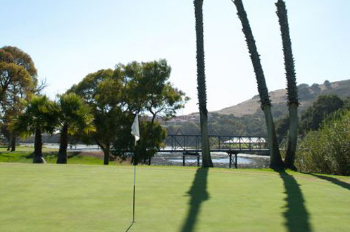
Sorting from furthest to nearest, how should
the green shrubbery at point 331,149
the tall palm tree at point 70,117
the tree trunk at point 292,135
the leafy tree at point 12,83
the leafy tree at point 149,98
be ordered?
1. the leafy tree at point 12,83
2. the leafy tree at point 149,98
3. the tall palm tree at point 70,117
4. the tree trunk at point 292,135
5. the green shrubbery at point 331,149

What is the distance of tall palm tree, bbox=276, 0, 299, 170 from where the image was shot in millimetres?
17531

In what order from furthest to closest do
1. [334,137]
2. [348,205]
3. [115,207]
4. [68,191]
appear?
[334,137]
[68,191]
[348,205]
[115,207]

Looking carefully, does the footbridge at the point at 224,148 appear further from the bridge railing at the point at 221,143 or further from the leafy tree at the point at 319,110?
the leafy tree at the point at 319,110

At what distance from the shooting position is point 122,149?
31797 mm

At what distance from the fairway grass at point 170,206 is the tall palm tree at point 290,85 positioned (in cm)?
772

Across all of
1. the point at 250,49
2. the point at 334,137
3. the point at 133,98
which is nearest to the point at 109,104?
the point at 133,98

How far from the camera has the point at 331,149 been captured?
52.9 feet

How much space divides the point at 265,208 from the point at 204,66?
13.8 meters

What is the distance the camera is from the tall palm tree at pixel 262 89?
17.7 m

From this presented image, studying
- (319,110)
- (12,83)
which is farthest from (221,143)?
(12,83)

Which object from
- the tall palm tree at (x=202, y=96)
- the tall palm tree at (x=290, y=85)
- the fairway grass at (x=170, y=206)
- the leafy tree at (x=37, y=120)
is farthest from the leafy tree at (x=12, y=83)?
the fairway grass at (x=170, y=206)

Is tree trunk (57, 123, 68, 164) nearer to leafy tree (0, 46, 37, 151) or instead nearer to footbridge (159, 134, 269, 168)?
footbridge (159, 134, 269, 168)

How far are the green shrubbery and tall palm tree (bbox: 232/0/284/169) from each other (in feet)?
5.71

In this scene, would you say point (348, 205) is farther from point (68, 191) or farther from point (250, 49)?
point (250, 49)
